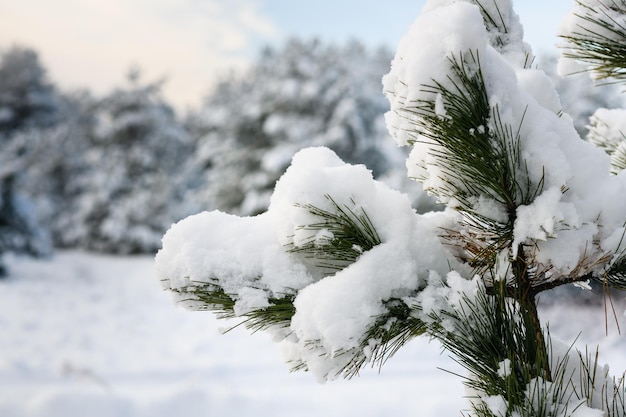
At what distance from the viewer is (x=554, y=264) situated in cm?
133

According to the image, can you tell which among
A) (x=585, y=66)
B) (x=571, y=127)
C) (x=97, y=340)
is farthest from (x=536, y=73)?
(x=97, y=340)

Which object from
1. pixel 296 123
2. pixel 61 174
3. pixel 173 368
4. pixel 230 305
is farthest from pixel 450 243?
pixel 61 174

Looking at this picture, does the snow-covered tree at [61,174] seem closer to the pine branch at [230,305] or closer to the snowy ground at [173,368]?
the snowy ground at [173,368]

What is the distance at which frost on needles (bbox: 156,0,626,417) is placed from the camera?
4.10 ft

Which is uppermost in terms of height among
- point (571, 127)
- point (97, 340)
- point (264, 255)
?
point (571, 127)

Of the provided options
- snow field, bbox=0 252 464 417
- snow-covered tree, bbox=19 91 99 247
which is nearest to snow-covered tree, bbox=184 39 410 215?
snow field, bbox=0 252 464 417

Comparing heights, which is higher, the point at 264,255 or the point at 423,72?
the point at 423,72

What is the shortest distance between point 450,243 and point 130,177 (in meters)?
21.2

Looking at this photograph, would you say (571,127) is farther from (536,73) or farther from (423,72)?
(423,72)

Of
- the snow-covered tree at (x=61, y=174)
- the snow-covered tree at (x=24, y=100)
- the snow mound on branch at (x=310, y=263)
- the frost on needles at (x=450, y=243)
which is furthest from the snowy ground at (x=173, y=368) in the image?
the snow-covered tree at (x=24, y=100)

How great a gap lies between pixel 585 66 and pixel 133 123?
2126cm

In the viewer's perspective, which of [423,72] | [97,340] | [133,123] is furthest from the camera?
[133,123]

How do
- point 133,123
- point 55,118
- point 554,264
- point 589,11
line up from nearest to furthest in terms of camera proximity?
point 554,264
point 589,11
point 133,123
point 55,118

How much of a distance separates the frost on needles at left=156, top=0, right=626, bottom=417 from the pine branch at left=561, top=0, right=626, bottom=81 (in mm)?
291
